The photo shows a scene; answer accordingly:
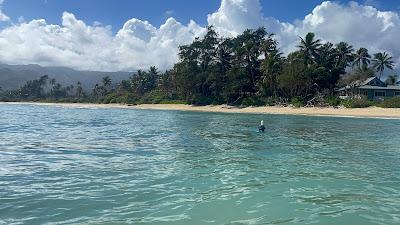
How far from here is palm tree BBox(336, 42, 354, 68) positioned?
8650 cm

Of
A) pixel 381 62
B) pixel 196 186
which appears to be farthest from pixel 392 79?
pixel 196 186

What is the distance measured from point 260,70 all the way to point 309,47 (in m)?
10.4

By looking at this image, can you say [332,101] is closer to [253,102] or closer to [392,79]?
[253,102]

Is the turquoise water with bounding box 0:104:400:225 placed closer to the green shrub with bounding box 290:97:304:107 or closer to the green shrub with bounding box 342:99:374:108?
the green shrub with bounding box 342:99:374:108

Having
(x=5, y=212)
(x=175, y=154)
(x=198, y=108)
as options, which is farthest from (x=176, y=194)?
(x=198, y=108)

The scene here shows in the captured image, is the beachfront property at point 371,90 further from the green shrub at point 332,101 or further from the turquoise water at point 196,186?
the turquoise water at point 196,186

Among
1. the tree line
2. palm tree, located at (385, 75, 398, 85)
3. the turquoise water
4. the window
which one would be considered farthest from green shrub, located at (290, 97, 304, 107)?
the turquoise water

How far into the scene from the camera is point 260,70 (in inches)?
3280

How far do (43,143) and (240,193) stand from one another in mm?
14795

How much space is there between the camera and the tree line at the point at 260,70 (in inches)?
3022

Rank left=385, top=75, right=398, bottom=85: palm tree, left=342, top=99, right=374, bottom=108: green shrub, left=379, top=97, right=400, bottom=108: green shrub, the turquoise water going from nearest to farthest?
the turquoise water → left=379, top=97, right=400, bottom=108: green shrub → left=342, top=99, right=374, bottom=108: green shrub → left=385, top=75, right=398, bottom=85: palm tree

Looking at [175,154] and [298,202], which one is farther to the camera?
[175,154]

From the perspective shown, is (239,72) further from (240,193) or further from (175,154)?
(240,193)

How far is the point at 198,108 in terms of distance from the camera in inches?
3401
